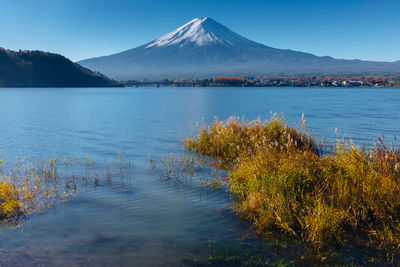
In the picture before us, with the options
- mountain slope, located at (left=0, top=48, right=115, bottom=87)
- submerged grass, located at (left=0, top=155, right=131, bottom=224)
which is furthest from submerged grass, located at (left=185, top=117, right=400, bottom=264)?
mountain slope, located at (left=0, top=48, right=115, bottom=87)

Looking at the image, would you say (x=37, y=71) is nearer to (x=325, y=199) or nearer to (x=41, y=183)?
(x=41, y=183)

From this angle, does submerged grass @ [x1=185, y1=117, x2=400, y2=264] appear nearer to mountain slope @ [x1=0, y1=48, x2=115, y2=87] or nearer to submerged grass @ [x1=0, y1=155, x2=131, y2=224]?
submerged grass @ [x1=0, y1=155, x2=131, y2=224]

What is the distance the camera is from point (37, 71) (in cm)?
15575

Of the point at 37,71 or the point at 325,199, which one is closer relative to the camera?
the point at 325,199

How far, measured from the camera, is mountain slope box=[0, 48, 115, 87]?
5871 inches

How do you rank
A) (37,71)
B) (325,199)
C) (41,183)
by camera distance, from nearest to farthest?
(325,199) < (41,183) < (37,71)

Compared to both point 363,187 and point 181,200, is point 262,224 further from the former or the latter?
point 181,200

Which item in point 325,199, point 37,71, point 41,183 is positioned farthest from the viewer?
point 37,71

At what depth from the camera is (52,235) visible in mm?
7473

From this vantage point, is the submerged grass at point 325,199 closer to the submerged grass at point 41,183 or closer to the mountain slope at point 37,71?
the submerged grass at point 41,183

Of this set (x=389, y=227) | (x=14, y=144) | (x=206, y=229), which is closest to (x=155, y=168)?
(x=206, y=229)

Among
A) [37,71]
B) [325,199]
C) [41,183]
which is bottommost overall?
[41,183]

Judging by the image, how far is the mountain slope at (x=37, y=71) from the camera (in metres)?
149

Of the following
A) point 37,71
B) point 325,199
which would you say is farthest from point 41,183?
point 37,71
